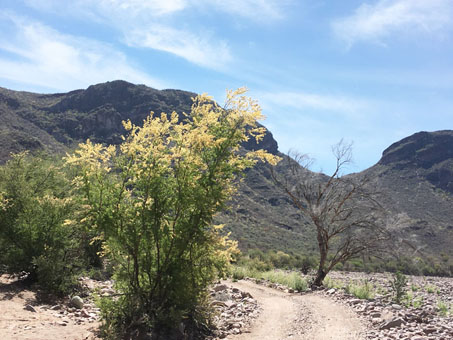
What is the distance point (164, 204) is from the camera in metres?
7.86

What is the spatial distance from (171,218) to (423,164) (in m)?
86.4

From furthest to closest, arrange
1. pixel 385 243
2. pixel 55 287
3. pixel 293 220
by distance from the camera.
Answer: pixel 293 220, pixel 385 243, pixel 55 287

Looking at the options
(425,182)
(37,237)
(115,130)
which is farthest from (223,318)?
(115,130)

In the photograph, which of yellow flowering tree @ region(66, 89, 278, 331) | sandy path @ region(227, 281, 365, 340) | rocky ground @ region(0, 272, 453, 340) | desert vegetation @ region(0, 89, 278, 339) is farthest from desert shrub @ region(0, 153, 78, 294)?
sandy path @ region(227, 281, 365, 340)

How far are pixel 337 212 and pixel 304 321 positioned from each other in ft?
27.0

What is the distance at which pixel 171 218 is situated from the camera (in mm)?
8000

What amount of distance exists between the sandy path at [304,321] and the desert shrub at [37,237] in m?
6.34

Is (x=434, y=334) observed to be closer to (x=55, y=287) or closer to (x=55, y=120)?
(x=55, y=287)

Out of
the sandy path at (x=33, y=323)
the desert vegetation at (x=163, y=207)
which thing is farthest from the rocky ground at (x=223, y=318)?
the desert vegetation at (x=163, y=207)

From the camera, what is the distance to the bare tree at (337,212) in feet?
56.4

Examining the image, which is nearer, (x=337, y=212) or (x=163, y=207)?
(x=163, y=207)

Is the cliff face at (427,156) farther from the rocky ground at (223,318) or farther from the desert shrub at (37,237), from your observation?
the desert shrub at (37,237)

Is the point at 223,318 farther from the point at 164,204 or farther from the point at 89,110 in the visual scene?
the point at 89,110

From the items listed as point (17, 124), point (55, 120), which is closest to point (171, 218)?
point (17, 124)
